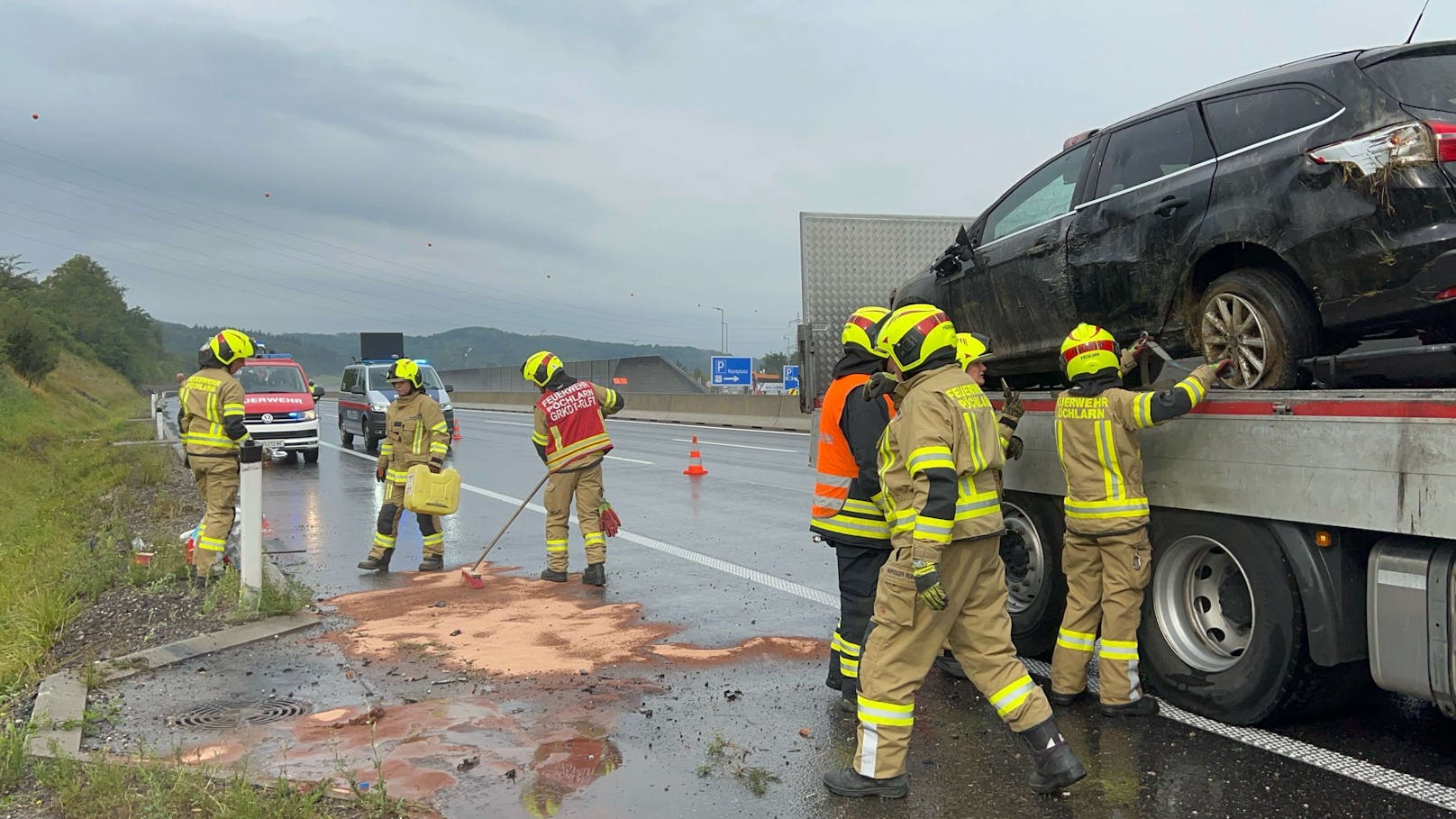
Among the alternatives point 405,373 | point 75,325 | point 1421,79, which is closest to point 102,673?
point 405,373

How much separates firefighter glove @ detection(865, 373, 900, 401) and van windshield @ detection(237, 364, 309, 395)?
16983 millimetres

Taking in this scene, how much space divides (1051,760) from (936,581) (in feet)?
2.51

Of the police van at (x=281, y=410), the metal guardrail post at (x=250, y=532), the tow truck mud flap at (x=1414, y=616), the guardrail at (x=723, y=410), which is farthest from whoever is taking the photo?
the guardrail at (x=723, y=410)

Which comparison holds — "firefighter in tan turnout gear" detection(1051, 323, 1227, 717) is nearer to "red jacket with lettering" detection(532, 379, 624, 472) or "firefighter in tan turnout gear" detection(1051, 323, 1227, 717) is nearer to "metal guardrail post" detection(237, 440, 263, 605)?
"red jacket with lettering" detection(532, 379, 624, 472)

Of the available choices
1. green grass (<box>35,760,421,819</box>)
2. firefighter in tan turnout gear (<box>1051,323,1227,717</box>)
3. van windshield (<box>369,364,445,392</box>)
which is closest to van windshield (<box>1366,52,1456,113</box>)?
firefighter in tan turnout gear (<box>1051,323,1227,717</box>)

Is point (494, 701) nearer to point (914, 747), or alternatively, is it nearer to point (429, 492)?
point (914, 747)

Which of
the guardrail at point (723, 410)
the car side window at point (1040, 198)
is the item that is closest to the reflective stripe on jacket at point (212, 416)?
the car side window at point (1040, 198)

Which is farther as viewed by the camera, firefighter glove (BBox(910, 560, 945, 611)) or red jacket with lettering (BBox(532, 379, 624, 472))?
red jacket with lettering (BBox(532, 379, 624, 472))

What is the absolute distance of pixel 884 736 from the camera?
383 cm

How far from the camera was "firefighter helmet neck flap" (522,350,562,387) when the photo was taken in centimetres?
806

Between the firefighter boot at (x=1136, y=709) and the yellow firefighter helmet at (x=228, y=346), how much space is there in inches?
253

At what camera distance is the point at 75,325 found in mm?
69625

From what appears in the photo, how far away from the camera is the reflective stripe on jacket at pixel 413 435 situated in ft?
28.8

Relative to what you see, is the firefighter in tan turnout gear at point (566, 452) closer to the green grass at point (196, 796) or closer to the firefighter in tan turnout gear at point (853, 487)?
the firefighter in tan turnout gear at point (853, 487)
